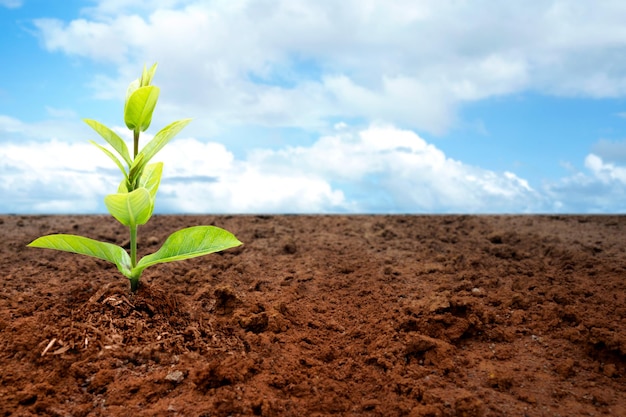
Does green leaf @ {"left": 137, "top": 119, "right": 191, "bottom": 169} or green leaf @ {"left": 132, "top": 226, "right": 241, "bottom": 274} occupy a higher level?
green leaf @ {"left": 137, "top": 119, "right": 191, "bottom": 169}

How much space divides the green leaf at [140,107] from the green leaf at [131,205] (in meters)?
0.44

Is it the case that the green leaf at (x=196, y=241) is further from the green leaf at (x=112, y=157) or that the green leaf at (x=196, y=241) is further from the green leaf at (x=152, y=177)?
the green leaf at (x=112, y=157)

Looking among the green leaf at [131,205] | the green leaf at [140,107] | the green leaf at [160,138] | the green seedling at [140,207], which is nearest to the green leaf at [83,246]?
the green seedling at [140,207]

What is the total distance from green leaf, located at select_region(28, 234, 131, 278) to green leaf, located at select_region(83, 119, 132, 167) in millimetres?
499

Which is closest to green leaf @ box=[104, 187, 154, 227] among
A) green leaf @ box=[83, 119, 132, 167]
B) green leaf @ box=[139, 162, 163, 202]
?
green leaf @ box=[139, 162, 163, 202]

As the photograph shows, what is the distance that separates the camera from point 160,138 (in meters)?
2.94

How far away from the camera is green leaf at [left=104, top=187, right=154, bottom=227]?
272 centimetres

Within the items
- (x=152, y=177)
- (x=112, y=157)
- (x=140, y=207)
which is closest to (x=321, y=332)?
(x=140, y=207)

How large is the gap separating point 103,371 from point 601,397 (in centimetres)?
238

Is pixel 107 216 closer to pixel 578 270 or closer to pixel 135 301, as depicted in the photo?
pixel 135 301

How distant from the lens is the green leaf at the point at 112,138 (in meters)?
2.90

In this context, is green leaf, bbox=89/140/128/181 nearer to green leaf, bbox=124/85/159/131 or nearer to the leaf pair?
green leaf, bbox=124/85/159/131

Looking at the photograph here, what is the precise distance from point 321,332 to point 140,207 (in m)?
1.26

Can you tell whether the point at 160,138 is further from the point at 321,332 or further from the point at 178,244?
the point at 321,332
